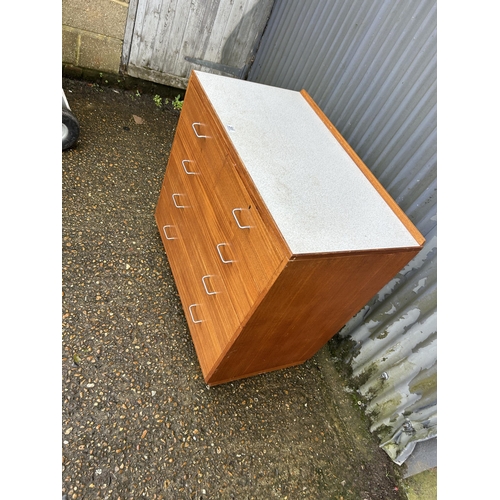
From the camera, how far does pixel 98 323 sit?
6.32 ft

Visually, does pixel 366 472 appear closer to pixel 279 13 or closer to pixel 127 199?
pixel 127 199

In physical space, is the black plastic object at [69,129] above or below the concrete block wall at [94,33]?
below

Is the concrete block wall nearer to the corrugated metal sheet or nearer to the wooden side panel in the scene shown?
the corrugated metal sheet

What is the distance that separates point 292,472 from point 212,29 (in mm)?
3220

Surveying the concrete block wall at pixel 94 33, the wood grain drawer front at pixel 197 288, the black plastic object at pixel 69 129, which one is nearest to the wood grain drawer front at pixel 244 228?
the wood grain drawer front at pixel 197 288

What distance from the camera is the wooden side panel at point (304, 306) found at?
1.34 m

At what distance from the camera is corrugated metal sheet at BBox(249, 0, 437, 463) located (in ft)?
5.77

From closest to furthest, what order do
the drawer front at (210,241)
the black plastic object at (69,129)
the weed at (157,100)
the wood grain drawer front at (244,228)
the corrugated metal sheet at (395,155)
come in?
the wood grain drawer front at (244,228) < the drawer front at (210,241) < the corrugated metal sheet at (395,155) < the black plastic object at (69,129) < the weed at (157,100)

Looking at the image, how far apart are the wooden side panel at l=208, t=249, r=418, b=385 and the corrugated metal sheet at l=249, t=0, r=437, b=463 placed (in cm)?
30

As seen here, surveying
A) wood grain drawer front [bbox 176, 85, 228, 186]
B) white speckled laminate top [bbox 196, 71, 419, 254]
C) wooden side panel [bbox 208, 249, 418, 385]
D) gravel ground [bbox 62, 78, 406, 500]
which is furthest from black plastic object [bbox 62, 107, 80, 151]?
wooden side panel [bbox 208, 249, 418, 385]

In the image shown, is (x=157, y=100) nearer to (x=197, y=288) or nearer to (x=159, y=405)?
(x=197, y=288)

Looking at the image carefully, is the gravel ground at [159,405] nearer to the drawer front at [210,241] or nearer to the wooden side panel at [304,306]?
the wooden side panel at [304,306]

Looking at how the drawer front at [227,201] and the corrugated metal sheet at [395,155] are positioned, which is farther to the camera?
the corrugated metal sheet at [395,155]

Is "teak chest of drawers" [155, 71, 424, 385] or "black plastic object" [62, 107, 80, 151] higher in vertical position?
"teak chest of drawers" [155, 71, 424, 385]
